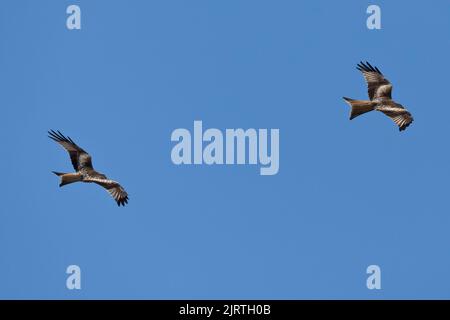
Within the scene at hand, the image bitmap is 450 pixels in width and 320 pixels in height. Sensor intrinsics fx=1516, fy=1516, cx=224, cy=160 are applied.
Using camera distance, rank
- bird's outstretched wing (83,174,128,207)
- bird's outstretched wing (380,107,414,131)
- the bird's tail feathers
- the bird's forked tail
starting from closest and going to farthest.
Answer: the bird's tail feathers
bird's outstretched wing (380,107,414,131)
the bird's forked tail
bird's outstretched wing (83,174,128,207)

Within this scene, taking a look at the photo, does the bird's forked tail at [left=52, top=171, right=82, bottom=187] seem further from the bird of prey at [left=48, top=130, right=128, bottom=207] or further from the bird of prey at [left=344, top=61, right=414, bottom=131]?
the bird of prey at [left=344, top=61, right=414, bottom=131]

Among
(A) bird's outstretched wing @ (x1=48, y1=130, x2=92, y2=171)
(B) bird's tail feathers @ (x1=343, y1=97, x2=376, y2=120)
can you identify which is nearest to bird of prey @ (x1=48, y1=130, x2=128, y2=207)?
(A) bird's outstretched wing @ (x1=48, y1=130, x2=92, y2=171)

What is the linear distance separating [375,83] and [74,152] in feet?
20.4

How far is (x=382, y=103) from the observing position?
97.9ft

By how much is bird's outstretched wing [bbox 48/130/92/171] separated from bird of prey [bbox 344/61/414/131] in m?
5.54

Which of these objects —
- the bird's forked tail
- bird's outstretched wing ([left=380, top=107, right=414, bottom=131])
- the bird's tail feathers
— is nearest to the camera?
the bird's tail feathers

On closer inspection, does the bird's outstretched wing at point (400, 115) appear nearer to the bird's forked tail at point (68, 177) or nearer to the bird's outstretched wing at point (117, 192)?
the bird's outstretched wing at point (117, 192)

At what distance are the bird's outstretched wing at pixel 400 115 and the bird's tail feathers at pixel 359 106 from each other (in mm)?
292

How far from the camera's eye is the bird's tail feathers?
2952 cm
